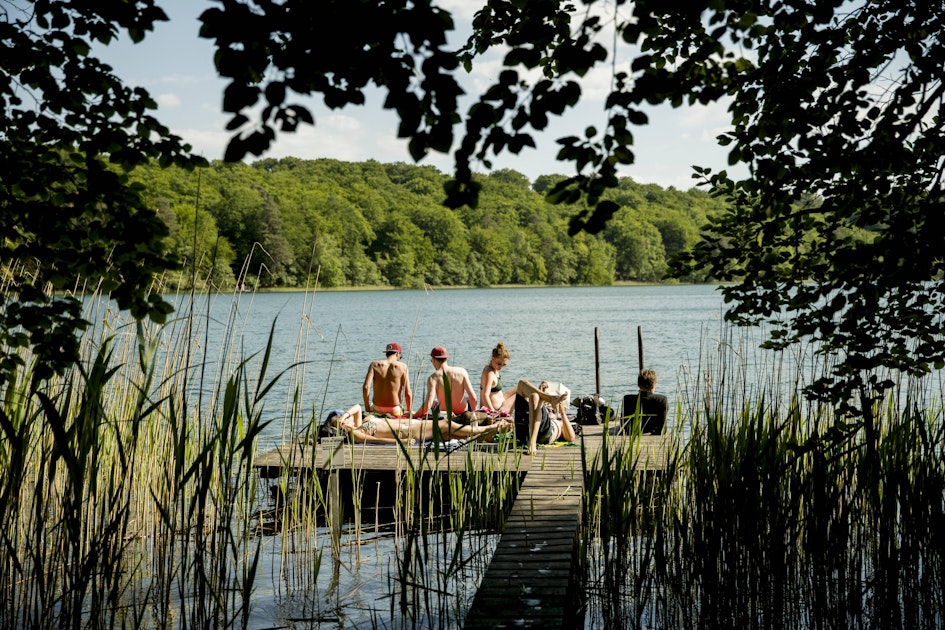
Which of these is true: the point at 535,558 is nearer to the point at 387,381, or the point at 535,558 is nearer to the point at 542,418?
the point at 542,418

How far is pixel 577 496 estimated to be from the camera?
19.4 feet

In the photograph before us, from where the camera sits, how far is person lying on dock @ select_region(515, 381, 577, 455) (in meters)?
7.78

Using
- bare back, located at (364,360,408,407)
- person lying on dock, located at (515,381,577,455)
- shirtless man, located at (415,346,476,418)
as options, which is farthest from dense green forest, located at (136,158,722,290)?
person lying on dock, located at (515,381,577,455)

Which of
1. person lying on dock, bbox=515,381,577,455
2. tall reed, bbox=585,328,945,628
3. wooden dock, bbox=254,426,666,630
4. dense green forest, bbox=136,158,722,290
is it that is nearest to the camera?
wooden dock, bbox=254,426,666,630

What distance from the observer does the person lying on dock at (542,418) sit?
778cm

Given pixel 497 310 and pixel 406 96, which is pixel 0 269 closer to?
pixel 406 96

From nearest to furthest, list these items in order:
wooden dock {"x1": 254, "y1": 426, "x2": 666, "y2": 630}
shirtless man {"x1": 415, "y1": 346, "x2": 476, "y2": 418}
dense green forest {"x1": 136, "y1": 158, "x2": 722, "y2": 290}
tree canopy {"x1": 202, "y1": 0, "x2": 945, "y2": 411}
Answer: tree canopy {"x1": 202, "y1": 0, "x2": 945, "y2": 411} → wooden dock {"x1": 254, "y1": 426, "x2": 666, "y2": 630} → shirtless man {"x1": 415, "y1": 346, "x2": 476, "y2": 418} → dense green forest {"x1": 136, "y1": 158, "x2": 722, "y2": 290}

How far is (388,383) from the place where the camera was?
9.60 meters

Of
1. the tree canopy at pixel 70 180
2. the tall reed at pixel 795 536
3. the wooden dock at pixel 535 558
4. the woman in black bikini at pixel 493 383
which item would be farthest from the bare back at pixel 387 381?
the tree canopy at pixel 70 180

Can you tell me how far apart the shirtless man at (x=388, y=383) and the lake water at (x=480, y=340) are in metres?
0.41

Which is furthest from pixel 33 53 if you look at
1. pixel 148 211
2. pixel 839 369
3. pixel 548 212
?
pixel 548 212

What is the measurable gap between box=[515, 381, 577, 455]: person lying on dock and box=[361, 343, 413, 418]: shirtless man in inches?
64.9

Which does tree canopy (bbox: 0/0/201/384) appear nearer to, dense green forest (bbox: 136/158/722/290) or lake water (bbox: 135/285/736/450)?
lake water (bbox: 135/285/736/450)

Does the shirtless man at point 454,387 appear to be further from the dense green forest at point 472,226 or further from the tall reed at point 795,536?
the dense green forest at point 472,226
